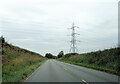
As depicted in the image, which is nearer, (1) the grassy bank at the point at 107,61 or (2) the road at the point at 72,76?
(2) the road at the point at 72,76

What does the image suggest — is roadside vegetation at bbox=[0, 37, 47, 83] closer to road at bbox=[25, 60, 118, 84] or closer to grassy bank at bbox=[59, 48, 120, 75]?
road at bbox=[25, 60, 118, 84]

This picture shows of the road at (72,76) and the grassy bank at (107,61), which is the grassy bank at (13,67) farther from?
the grassy bank at (107,61)

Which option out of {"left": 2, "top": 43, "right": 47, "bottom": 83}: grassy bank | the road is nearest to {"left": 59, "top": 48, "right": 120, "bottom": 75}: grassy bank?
the road

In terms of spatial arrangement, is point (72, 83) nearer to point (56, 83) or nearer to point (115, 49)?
point (56, 83)

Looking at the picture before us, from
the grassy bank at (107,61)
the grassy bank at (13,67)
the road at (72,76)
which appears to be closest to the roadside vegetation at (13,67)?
the grassy bank at (13,67)

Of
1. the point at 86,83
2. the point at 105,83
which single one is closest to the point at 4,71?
the point at 86,83

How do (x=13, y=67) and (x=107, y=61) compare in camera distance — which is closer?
(x=13, y=67)

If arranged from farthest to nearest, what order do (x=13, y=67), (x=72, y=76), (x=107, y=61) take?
(x=107, y=61) < (x=13, y=67) < (x=72, y=76)

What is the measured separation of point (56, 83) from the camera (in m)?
12.9

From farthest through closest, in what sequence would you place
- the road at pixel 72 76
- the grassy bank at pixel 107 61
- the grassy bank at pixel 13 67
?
the grassy bank at pixel 107 61 → the road at pixel 72 76 → the grassy bank at pixel 13 67

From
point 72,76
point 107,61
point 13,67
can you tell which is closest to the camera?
point 72,76

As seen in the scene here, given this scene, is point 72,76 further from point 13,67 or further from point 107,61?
point 107,61

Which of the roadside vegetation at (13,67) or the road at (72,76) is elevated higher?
the roadside vegetation at (13,67)

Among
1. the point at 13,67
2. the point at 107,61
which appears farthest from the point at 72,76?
the point at 107,61
